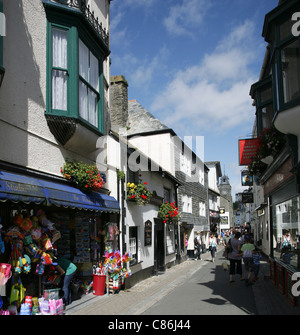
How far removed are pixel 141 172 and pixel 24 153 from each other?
7958 millimetres

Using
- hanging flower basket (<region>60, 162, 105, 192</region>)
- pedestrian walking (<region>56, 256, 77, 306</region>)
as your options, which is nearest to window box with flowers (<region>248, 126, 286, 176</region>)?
hanging flower basket (<region>60, 162, 105, 192</region>)

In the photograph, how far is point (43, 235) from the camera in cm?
759

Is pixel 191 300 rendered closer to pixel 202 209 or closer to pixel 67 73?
pixel 67 73

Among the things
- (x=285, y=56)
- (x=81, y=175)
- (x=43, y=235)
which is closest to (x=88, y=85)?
(x=81, y=175)

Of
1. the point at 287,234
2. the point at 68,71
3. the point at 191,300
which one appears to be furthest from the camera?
the point at 287,234

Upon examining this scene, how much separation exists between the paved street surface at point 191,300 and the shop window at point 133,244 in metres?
0.95

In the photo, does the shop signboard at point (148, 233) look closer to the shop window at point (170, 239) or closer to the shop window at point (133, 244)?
the shop window at point (133, 244)

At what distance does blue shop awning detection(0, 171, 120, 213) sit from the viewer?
19.7 ft

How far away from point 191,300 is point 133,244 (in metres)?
4.34

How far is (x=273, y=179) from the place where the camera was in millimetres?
12359

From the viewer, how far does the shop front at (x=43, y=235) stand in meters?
6.52

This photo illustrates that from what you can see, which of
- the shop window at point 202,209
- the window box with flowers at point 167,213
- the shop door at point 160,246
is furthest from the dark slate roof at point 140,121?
Answer: the shop window at point 202,209

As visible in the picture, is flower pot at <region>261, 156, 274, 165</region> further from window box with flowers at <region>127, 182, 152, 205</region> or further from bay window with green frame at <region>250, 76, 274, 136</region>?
window box with flowers at <region>127, 182, 152, 205</region>

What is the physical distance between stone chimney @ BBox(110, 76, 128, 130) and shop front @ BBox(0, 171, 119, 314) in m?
4.92
